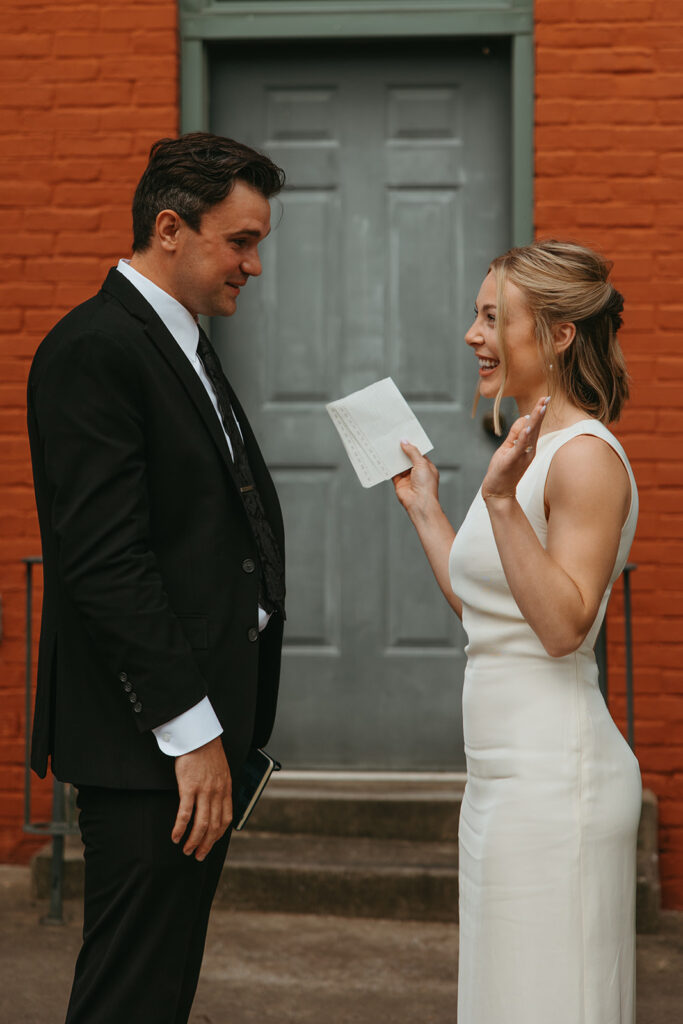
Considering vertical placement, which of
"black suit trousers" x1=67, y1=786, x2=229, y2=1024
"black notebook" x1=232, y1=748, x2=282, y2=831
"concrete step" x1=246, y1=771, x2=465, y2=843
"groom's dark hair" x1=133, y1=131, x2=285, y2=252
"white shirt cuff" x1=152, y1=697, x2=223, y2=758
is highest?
"groom's dark hair" x1=133, y1=131, x2=285, y2=252

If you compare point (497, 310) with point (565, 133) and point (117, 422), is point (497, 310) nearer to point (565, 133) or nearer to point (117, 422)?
point (117, 422)

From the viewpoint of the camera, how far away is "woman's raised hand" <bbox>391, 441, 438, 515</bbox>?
270 cm

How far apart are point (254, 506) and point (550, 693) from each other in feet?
2.10

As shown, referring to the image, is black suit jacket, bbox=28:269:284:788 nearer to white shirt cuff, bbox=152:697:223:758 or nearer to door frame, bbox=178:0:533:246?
white shirt cuff, bbox=152:697:223:758

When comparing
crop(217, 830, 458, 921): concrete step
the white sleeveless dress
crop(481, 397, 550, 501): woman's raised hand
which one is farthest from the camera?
crop(217, 830, 458, 921): concrete step

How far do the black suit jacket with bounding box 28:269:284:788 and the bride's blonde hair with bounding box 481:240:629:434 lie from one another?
576mm

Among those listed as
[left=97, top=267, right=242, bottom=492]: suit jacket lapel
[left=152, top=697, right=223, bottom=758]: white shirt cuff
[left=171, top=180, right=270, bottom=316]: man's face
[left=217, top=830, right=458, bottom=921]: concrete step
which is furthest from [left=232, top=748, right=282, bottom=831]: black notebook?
[left=217, top=830, right=458, bottom=921]: concrete step

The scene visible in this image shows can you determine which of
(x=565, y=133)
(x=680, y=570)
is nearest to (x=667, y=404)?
(x=680, y=570)

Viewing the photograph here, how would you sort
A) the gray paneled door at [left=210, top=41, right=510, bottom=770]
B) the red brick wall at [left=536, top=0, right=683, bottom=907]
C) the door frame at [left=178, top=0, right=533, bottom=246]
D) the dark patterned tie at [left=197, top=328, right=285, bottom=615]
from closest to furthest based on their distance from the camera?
the dark patterned tie at [left=197, top=328, right=285, bottom=615] → the red brick wall at [left=536, top=0, right=683, bottom=907] → the door frame at [left=178, top=0, right=533, bottom=246] → the gray paneled door at [left=210, top=41, right=510, bottom=770]

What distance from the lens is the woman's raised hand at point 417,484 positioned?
2.70m

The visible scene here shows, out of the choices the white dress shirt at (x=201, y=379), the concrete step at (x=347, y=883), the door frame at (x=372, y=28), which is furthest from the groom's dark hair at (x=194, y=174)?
the concrete step at (x=347, y=883)

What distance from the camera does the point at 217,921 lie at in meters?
4.26

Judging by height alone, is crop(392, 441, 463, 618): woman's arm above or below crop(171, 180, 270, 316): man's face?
below

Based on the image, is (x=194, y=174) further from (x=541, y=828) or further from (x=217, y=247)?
(x=541, y=828)
